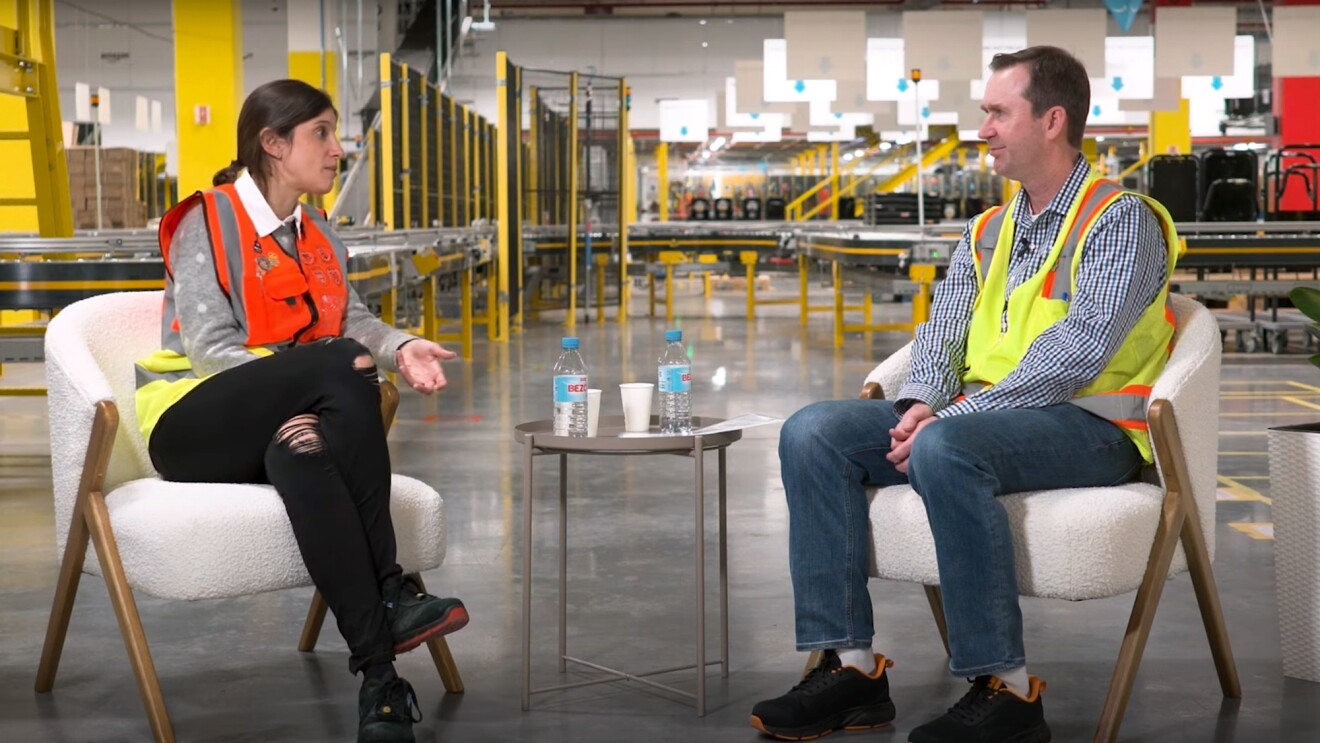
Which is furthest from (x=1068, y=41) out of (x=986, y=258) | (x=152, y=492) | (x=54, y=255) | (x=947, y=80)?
(x=152, y=492)

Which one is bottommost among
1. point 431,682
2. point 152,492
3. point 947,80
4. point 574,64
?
point 431,682

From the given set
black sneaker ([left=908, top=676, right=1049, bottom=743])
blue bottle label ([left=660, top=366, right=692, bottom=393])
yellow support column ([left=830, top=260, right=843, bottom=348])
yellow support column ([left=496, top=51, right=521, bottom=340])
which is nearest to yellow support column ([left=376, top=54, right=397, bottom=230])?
yellow support column ([left=496, top=51, right=521, bottom=340])

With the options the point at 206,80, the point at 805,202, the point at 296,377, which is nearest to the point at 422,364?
the point at 296,377

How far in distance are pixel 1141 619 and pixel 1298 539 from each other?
0.51 meters

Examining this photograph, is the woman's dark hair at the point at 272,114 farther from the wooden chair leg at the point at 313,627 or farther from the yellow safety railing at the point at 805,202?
the yellow safety railing at the point at 805,202

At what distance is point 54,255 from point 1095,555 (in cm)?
485

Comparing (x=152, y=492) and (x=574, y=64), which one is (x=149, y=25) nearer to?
(x=574, y=64)

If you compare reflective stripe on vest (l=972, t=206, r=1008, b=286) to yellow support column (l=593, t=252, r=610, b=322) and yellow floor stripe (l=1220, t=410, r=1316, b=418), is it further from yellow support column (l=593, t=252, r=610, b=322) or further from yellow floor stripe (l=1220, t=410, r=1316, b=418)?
yellow support column (l=593, t=252, r=610, b=322)

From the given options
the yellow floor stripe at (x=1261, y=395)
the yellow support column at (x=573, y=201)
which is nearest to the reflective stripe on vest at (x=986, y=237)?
the yellow floor stripe at (x=1261, y=395)

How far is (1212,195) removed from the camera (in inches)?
428

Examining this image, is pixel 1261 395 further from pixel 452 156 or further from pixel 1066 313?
pixel 452 156

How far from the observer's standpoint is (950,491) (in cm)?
241

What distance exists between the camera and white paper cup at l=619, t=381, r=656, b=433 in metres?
2.75

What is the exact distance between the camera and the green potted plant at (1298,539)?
2.78m
